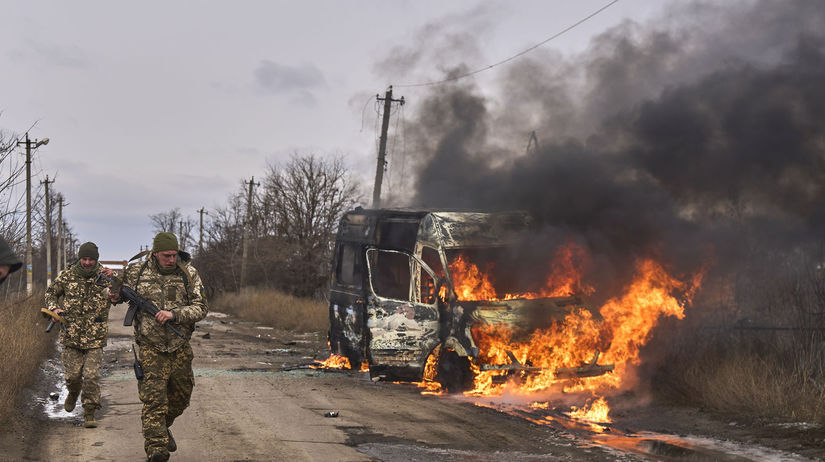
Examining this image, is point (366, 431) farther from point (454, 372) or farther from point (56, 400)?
point (56, 400)

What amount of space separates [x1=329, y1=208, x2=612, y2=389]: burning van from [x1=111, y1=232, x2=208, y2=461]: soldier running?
12.9 feet

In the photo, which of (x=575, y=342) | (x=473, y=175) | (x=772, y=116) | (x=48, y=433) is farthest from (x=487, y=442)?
(x=473, y=175)

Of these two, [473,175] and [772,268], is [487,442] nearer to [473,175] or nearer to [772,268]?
[772,268]

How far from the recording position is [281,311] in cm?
2716

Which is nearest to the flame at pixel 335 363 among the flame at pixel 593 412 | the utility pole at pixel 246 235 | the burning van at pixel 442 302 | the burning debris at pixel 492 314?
the burning van at pixel 442 302

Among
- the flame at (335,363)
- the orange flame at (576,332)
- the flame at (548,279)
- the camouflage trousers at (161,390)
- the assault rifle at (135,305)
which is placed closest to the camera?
the camouflage trousers at (161,390)

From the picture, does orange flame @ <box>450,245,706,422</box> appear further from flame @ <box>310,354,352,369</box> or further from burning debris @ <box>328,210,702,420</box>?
flame @ <box>310,354,352,369</box>

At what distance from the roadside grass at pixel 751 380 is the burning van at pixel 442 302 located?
3.40 ft

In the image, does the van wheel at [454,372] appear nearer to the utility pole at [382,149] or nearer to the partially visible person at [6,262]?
the partially visible person at [6,262]

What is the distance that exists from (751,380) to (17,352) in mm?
9271

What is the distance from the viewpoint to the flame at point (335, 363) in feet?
39.4

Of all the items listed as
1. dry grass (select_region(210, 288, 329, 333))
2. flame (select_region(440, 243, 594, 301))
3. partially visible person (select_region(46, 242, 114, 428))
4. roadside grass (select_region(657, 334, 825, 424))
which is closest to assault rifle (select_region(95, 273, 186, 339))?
partially visible person (select_region(46, 242, 114, 428))

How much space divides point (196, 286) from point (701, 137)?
23.7 ft

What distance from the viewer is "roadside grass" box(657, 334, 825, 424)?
8.03 metres
